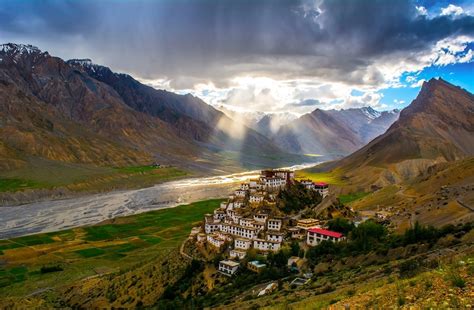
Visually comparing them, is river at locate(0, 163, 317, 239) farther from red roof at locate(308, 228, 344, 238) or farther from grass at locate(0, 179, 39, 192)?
red roof at locate(308, 228, 344, 238)

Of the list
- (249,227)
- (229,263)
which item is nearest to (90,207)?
(249,227)

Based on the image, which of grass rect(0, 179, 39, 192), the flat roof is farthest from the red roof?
grass rect(0, 179, 39, 192)

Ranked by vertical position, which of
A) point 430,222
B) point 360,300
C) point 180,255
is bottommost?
point 180,255

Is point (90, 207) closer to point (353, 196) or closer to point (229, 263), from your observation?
point (353, 196)

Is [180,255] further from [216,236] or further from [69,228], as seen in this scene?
[69,228]

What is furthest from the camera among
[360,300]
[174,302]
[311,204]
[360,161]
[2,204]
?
[360,161]

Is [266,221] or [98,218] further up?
[266,221]

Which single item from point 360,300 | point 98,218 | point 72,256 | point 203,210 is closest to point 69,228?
point 98,218
